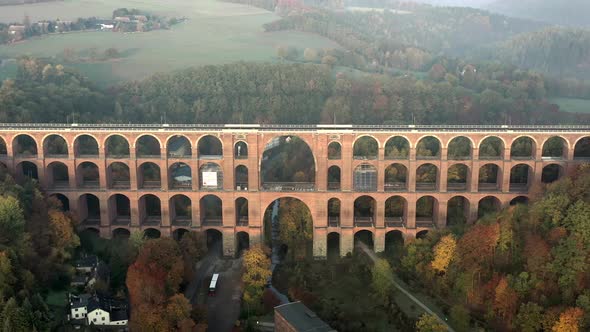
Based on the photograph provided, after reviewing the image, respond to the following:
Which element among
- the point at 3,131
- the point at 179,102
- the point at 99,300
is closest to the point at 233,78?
the point at 179,102

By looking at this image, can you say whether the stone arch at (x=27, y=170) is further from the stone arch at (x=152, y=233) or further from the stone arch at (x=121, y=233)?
the stone arch at (x=152, y=233)

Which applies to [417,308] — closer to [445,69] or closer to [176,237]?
[176,237]

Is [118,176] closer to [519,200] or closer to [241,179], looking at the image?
[241,179]

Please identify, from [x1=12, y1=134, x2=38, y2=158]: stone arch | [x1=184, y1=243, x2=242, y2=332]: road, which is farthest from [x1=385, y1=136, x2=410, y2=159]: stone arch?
[x1=12, y1=134, x2=38, y2=158]: stone arch

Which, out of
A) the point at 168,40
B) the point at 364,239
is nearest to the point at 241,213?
the point at 364,239

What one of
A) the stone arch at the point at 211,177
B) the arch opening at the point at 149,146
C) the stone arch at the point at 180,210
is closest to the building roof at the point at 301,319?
the stone arch at the point at 211,177
